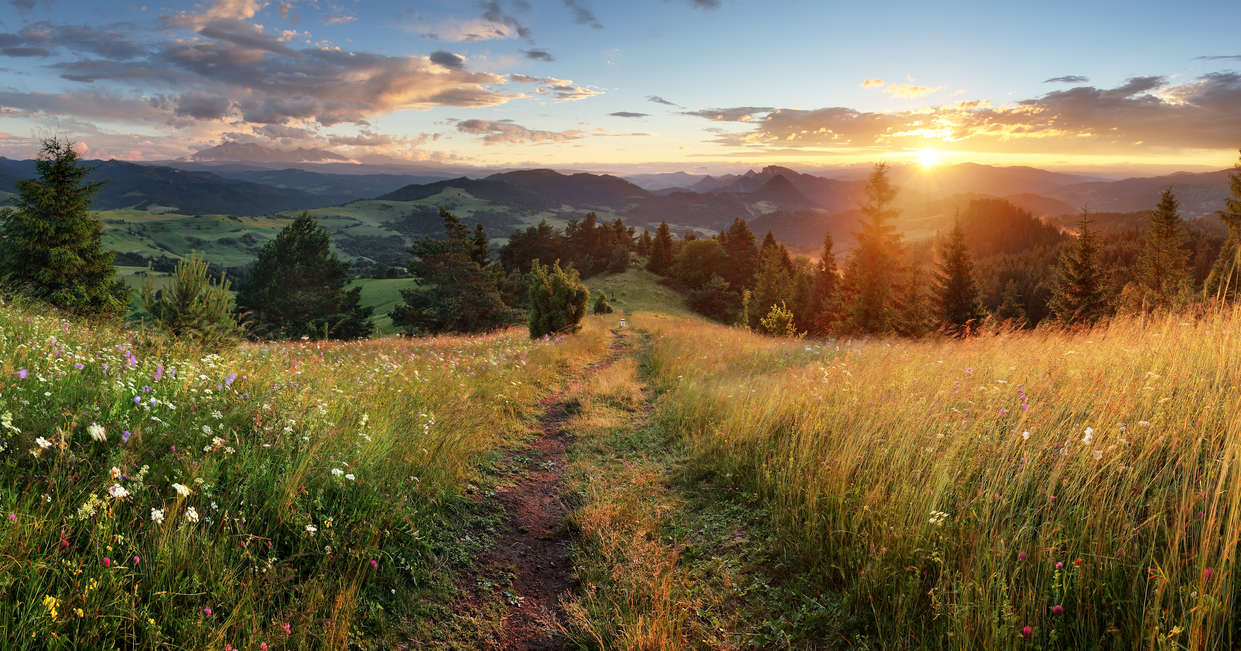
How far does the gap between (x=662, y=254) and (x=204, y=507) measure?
3081 inches

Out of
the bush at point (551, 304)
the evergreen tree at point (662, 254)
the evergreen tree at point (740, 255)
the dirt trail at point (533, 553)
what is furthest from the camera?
the evergreen tree at point (662, 254)

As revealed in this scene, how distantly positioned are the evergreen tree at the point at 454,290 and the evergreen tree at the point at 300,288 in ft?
24.5

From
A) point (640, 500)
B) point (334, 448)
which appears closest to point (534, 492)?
point (640, 500)

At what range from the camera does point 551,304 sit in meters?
20.5

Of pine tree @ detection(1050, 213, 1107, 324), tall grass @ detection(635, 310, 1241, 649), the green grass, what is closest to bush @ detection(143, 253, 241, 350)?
tall grass @ detection(635, 310, 1241, 649)

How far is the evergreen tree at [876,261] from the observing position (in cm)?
3803

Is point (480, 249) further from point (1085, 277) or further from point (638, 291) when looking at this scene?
point (1085, 277)

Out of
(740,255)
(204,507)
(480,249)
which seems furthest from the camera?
(740,255)

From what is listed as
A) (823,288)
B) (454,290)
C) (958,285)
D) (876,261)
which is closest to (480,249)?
(454,290)

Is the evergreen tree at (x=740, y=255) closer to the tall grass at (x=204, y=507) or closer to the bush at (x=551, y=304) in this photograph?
the bush at (x=551, y=304)

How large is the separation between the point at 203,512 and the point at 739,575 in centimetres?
364

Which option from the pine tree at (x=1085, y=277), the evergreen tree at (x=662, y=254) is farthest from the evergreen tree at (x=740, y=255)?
the pine tree at (x=1085, y=277)

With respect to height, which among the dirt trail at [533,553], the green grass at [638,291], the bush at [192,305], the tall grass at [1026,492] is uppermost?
the bush at [192,305]

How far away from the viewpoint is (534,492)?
5770 mm
